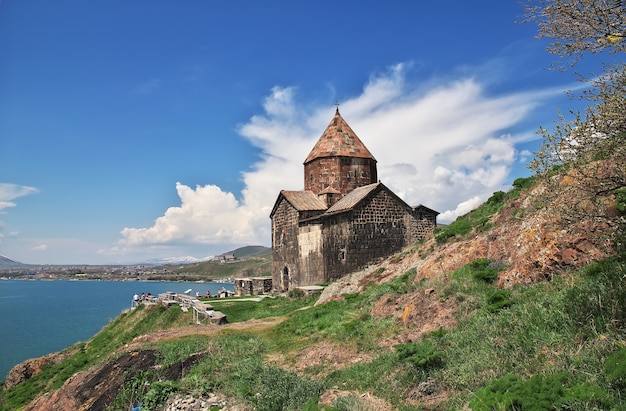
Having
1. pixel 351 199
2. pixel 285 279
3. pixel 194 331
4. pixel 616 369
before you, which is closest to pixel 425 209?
pixel 351 199

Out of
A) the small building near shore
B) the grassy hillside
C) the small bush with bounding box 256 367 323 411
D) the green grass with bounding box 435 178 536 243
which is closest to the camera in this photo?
the grassy hillside

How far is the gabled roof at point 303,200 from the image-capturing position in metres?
25.2

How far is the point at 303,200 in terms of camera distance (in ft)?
85.4

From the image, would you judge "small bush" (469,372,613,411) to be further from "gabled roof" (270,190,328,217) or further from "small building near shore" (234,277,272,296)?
"small building near shore" (234,277,272,296)

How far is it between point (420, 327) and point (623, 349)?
184 inches

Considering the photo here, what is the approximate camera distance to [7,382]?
2019cm

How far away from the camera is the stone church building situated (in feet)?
75.2

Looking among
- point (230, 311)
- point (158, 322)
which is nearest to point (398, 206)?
point (230, 311)

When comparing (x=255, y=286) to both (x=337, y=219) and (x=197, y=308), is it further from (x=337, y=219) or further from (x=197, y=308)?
(x=197, y=308)

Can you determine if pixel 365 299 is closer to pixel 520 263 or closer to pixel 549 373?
pixel 520 263

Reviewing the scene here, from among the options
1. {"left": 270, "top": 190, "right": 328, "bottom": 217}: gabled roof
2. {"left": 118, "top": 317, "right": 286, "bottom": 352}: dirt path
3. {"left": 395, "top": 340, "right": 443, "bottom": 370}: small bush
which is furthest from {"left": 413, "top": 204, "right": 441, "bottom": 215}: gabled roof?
{"left": 395, "top": 340, "right": 443, "bottom": 370}: small bush

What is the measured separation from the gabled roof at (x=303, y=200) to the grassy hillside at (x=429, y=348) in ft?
31.5

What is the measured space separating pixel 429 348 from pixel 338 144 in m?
20.5

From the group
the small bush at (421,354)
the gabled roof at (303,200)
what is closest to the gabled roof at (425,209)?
the gabled roof at (303,200)
